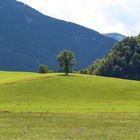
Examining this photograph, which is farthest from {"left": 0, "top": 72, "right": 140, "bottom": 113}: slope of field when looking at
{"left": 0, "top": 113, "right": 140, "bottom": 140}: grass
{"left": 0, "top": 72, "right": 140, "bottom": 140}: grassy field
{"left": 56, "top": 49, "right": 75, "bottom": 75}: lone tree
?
{"left": 0, "top": 113, "right": 140, "bottom": 140}: grass

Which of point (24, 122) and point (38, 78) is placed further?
point (38, 78)

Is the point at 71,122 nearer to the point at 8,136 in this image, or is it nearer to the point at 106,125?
Answer: the point at 106,125

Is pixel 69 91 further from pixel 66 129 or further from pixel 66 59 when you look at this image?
pixel 66 129

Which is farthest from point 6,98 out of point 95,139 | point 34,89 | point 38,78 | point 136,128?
point 95,139

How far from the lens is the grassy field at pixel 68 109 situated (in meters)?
39.8

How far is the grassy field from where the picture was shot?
131 feet

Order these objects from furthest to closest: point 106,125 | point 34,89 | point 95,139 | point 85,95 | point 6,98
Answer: point 34,89 < point 85,95 < point 6,98 < point 106,125 < point 95,139

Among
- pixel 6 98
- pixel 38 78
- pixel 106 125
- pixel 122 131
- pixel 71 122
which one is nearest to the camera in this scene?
pixel 122 131

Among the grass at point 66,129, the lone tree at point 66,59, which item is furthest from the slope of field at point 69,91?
the grass at point 66,129

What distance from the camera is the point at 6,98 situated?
104375 mm

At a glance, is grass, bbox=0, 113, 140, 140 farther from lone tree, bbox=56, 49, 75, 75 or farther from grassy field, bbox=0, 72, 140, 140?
lone tree, bbox=56, 49, 75, 75

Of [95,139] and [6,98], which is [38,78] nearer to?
[6,98]

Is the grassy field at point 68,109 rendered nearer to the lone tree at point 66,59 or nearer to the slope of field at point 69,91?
the slope of field at point 69,91

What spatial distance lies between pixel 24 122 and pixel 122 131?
11198 mm
